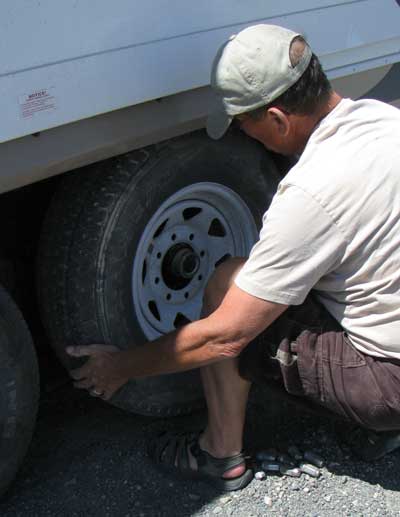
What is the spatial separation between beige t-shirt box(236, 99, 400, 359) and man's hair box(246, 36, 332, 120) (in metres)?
0.06

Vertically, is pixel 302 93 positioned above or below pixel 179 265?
above

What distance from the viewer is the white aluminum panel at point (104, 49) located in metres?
2.08

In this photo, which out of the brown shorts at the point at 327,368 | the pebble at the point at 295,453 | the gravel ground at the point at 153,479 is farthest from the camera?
the pebble at the point at 295,453

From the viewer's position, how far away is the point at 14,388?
2.44 m

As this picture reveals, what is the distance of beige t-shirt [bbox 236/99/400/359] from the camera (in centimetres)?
213

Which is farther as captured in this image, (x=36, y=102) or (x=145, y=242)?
(x=145, y=242)

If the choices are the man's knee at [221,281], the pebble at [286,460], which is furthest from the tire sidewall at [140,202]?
the pebble at [286,460]

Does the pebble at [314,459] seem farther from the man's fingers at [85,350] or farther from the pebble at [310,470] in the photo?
the man's fingers at [85,350]

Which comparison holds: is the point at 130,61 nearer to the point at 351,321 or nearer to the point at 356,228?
the point at 356,228

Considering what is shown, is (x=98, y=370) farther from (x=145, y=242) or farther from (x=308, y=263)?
(x=308, y=263)

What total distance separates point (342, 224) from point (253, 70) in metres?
0.49

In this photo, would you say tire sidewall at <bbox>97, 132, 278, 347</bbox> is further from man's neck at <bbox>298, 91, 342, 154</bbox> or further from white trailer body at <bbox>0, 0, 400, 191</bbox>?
man's neck at <bbox>298, 91, 342, 154</bbox>

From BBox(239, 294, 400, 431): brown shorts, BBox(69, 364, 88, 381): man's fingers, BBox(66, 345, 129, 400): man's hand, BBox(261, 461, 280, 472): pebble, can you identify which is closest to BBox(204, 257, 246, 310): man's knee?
BBox(239, 294, 400, 431): brown shorts

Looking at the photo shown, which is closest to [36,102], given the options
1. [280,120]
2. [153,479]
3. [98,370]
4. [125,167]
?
[125,167]
